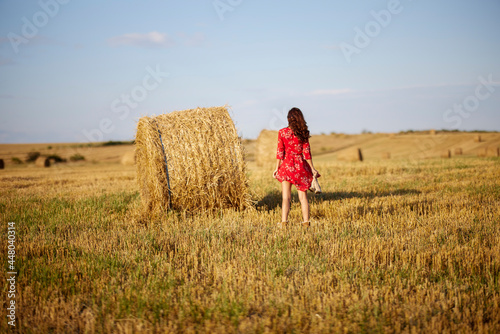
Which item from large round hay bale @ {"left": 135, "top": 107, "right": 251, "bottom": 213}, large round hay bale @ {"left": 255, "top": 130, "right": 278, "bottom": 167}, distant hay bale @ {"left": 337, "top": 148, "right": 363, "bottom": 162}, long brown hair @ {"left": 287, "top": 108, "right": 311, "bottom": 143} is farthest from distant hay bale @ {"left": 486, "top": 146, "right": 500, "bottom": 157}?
long brown hair @ {"left": 287, "top": 108, "right": 311, "bottom": 143}

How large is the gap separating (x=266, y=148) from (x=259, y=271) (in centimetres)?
1799

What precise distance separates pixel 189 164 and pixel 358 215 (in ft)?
10.7

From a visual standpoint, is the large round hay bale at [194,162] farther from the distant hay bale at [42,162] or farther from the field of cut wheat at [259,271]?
the distant hay bale at [42,162]

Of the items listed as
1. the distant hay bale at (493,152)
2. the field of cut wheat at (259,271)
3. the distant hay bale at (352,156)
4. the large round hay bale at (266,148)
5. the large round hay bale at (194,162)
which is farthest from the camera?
the distant hay bale at (352,156)

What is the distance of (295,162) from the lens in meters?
6.44

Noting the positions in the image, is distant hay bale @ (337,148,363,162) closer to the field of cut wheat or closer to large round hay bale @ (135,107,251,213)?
the field of cut wheat

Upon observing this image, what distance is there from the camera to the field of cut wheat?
10.4ft

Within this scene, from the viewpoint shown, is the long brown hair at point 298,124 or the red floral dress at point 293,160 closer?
the long brown hair at point 298,124

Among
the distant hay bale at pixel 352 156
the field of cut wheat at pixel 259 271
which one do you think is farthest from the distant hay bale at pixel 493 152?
the field of cut wheat at pixel 259 271

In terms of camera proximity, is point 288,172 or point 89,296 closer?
point 89,296

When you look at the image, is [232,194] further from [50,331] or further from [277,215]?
[50,331]

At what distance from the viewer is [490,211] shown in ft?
22.6

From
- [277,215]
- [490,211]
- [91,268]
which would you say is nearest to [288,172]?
[277,215]

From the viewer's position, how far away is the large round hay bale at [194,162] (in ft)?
24.3
